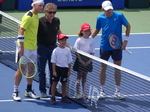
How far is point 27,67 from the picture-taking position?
8109 millimetres

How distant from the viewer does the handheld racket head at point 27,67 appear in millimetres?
7941

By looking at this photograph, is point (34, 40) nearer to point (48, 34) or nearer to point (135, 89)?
point (48, 34)

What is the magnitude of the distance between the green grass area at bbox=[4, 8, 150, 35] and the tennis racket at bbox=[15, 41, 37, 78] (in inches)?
247

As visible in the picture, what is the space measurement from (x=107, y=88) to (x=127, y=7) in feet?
36.9

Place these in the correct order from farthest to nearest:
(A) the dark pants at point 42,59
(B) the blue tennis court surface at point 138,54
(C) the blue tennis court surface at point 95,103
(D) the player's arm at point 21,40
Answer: (B) the blue tennis court surface at point 138,54 < (A) the dark pants at point 42,59 < (C) the blue tennis court surface at point 95,103 < (D) the player's arm at point 21,40

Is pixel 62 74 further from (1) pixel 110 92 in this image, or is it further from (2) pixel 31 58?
(1) pixel 110 92

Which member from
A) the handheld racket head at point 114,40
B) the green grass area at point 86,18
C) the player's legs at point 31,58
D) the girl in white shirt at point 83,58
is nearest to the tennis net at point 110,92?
the girl in white shirt at point 83,58

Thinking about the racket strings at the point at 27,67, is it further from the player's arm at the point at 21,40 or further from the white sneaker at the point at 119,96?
the white sneaker at the point at 119,96

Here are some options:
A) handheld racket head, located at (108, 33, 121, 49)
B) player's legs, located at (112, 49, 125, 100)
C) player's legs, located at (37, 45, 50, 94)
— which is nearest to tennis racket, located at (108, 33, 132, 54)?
handheld racket head, located at (108, 33, 121, 49)

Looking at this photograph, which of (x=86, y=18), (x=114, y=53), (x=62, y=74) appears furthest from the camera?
(x=86, y=18)

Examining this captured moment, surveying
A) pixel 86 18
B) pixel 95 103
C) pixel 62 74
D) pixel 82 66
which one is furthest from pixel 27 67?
pixel 86 18

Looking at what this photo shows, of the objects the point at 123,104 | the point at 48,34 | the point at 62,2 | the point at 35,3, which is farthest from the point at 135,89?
the point at 62,2

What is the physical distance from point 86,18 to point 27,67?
903 cm

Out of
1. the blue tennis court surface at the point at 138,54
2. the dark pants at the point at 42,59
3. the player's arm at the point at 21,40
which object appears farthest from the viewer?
the blue tennis court surface at the point at 138,54
